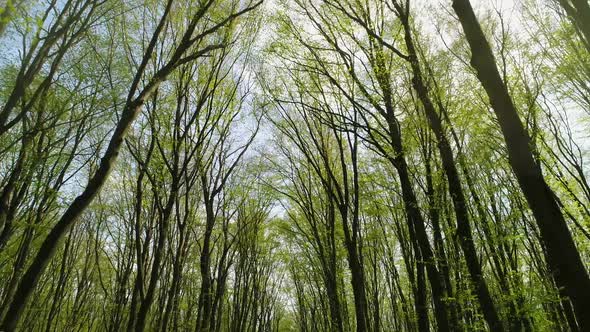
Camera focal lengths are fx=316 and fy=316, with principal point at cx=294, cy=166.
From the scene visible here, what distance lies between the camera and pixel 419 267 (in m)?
8.14

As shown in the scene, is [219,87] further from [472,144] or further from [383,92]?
[472,144]

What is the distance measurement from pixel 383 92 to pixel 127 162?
1092cm

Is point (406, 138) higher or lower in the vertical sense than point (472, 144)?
lower

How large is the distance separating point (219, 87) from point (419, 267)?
741cm

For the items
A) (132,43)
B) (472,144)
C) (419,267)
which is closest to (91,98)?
(132,43)

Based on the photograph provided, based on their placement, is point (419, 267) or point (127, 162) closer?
point (419, 267)

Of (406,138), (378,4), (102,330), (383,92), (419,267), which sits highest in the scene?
(378,4)

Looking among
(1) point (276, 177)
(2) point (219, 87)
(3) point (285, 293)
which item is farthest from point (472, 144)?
(3) point (285, 293)

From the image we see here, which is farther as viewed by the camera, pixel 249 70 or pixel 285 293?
pixel 285 293

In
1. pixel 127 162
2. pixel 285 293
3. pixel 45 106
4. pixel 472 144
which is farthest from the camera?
pixel 285 293

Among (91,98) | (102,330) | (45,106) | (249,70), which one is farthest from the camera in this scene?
(102,330)

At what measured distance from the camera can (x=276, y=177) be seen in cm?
1537

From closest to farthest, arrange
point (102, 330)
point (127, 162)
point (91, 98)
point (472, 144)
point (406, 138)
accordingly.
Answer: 1. point (406, 138)
2. point (91, 98)
3. point (472, 144)
4. point (127, 162)
5. point (102, 330)

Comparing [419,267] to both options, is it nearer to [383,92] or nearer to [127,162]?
[383,92]
